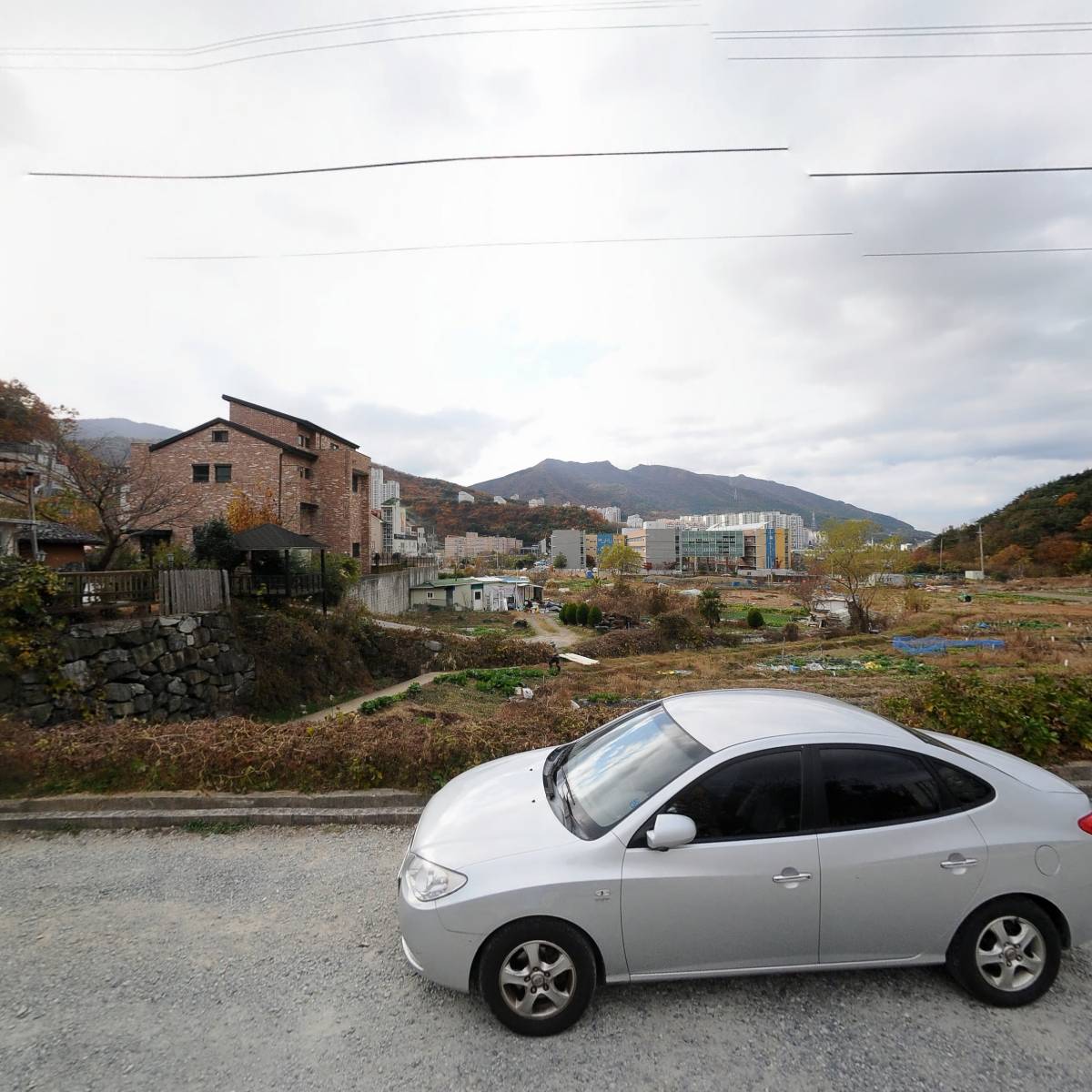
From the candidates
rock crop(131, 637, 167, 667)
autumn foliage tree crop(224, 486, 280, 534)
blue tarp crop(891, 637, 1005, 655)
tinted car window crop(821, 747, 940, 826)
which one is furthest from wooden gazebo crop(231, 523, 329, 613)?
blue tarp crop(891, 637, 1005, 655)

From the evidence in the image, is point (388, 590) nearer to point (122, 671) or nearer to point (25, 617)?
point (122, 671)

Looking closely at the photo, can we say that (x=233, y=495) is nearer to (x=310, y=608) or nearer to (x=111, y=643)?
(x=310, y=608)

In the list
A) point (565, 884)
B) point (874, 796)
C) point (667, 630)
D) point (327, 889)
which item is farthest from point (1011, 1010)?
point (667, 630)

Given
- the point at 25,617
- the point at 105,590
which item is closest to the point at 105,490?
the point at 105,590

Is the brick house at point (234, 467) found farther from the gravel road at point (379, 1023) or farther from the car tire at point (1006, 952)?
the car tire at point (1006, 952)

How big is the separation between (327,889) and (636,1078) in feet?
7.21

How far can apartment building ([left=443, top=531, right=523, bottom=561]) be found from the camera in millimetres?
132762

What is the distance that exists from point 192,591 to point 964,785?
16.2 meters

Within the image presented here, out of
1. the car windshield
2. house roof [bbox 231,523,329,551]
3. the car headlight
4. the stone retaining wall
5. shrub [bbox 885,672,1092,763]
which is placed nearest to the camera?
the car headlight

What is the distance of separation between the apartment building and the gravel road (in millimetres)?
123633

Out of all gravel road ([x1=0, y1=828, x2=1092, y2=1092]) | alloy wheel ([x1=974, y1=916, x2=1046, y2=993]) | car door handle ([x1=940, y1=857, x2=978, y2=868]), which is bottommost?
gravel road ([x1=0, y1=828, x2=1092, y2=1092])

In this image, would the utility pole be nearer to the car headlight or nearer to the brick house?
the brick house

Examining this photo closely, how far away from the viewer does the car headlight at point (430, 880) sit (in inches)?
98.9

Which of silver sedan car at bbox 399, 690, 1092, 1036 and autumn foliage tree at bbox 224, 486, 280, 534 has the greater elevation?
autumn foliage tree at bbox 224, 486, 280, 534
